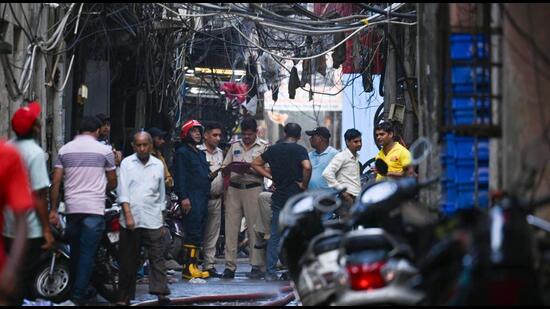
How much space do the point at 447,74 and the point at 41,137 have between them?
5.98 meters

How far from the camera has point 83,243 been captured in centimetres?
1135

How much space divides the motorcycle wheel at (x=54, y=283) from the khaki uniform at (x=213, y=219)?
4.01 metres

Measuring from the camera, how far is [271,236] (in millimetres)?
15203

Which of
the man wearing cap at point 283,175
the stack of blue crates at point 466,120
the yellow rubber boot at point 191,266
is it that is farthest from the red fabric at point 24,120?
the man wearing cap at point 283,175

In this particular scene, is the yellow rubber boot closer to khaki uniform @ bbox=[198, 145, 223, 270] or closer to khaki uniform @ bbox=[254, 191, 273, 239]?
khaki uniform @ bbox=[198, 145, 223, 270]

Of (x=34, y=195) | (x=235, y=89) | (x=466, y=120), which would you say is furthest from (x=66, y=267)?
(x=235, y=89)

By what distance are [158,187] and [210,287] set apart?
2363 millimetres

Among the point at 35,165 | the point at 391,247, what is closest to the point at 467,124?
the point at 391,247

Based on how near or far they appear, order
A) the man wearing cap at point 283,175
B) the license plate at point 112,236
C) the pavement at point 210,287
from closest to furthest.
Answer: the license plate at point 112,236, the pavement at point 210,287, the man wearing cap at point 283,175

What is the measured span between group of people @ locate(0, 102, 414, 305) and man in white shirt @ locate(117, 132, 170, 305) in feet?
0.03

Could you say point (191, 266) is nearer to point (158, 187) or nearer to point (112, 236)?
point (112, 236)

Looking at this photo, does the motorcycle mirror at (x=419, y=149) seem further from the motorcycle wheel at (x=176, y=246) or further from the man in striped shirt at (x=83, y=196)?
the motorcycle wheel at (x=176, y=246)

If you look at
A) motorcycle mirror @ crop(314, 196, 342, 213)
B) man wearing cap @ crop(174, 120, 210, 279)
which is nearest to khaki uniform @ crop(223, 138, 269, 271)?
man wearing cap @ crop(174, 120, 210, 279)

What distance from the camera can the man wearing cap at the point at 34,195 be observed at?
965 centimetres
